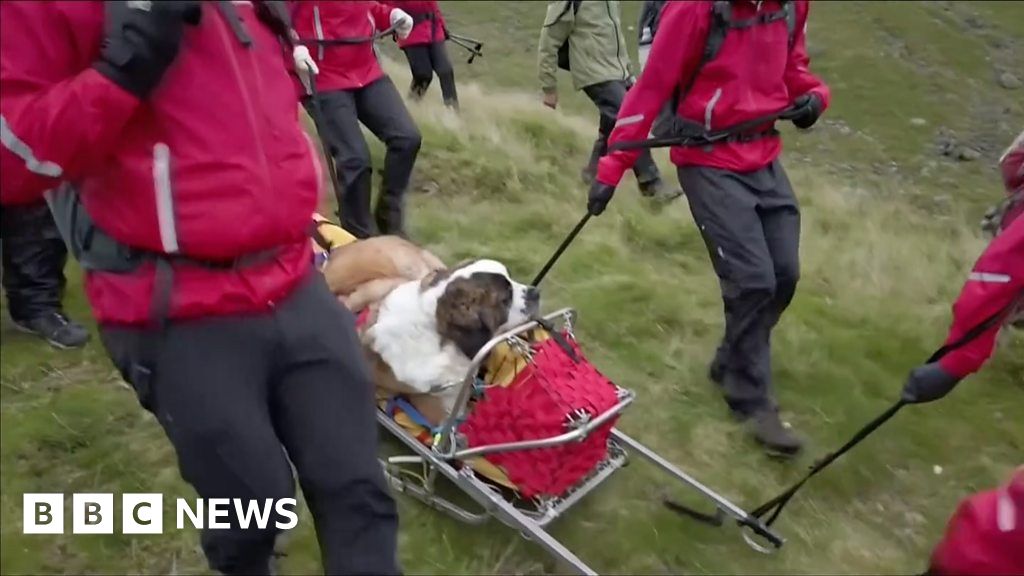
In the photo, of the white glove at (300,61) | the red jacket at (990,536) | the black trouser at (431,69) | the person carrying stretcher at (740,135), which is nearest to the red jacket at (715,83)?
the person carrying stretcher at (740,135)

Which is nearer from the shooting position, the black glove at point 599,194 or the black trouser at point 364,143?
the black glove at point 599,194

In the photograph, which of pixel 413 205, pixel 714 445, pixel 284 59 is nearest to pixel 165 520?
pixel 284 59

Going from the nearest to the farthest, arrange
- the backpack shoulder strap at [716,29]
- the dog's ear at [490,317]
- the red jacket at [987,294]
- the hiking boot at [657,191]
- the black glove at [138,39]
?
1. the black glove at [138,39]
2. the red jacket at [987,294]
3. the dog's ear at [490,317]
4. the backpack shoulder strap at [716,29]
5. the hiking boot at [657,191]

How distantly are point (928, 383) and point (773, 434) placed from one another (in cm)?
118

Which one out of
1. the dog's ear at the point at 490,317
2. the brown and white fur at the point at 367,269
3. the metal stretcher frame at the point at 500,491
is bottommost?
the metal stretcher frame at the point at 500,491

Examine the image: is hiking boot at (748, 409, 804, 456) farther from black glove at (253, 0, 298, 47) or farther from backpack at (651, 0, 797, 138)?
black glove at (253, 0, 298, 47)

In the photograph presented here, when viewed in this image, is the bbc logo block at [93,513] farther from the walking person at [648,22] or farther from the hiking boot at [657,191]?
the hiking boot at [657,191]

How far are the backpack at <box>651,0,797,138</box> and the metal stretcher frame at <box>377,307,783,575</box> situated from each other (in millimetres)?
1052

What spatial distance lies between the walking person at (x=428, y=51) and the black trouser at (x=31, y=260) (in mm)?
4412

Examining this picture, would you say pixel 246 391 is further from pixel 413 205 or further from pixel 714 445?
pixel 413 205

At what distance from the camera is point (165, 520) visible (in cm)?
341

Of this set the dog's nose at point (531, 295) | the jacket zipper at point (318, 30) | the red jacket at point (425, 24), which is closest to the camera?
the dog's nose at point (531, 295)

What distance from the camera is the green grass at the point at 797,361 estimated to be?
140 inches

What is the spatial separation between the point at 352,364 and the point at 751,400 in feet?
8.47
